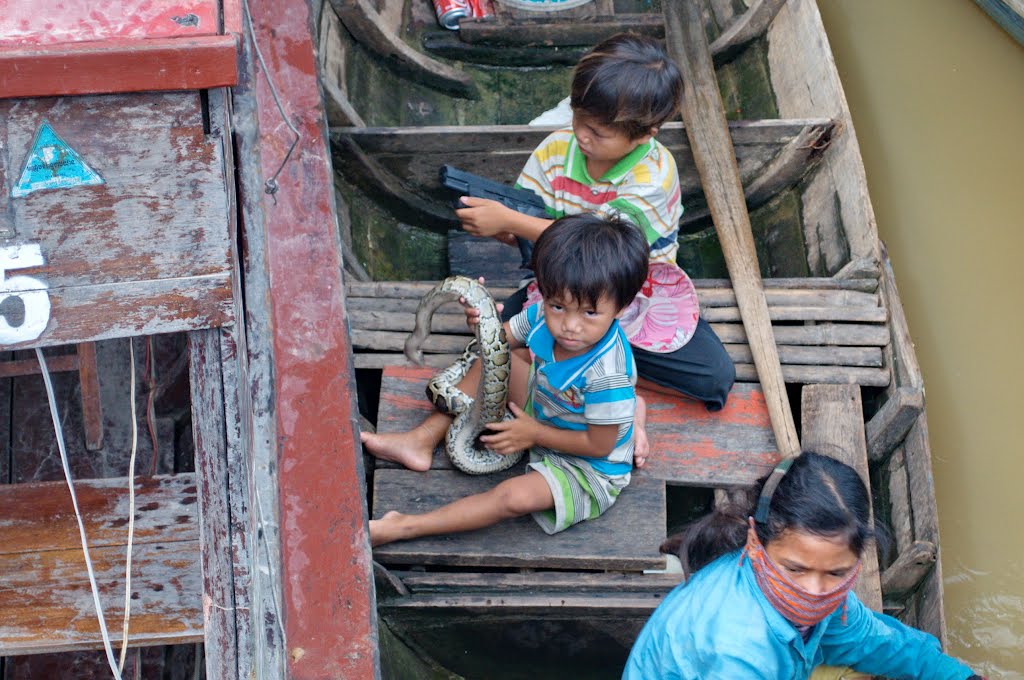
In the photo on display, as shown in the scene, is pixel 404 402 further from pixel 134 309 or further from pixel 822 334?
pixel 134 309

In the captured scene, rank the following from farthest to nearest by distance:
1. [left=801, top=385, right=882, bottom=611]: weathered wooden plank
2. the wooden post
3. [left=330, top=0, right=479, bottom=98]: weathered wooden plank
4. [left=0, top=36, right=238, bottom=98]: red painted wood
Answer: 1. [left=330, top=0, right=479, bottom=98]: weathered wooden plank
2. the wooden post
3. [left=801, top=385, right=882, bottom=611]: weathered wooden plank
4. [left=0, top=36, right=238, bottom=98]: red painted wood

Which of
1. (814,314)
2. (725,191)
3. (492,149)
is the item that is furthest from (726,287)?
(492,149)

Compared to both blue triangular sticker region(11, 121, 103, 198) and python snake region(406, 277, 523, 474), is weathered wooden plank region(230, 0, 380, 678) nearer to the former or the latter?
blue triangular sticker region(11, 121, 103, 198)

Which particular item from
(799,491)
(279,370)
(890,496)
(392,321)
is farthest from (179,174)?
(890,496)

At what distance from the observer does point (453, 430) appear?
9.45ft

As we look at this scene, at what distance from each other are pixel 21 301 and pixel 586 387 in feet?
4.66

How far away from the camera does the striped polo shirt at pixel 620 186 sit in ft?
9.29

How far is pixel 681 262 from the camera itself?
387cm

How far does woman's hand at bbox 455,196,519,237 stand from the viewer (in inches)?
111

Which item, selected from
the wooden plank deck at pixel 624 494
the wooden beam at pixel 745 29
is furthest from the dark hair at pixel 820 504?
the wooden beam at pixel 745 29

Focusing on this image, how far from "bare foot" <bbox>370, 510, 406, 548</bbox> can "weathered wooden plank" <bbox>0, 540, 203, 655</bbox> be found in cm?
76

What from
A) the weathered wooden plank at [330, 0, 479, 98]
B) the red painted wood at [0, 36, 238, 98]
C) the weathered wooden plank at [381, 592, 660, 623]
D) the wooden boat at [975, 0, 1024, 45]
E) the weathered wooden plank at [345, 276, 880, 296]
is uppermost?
the wooden boat at [975, 0, 1024, 45]

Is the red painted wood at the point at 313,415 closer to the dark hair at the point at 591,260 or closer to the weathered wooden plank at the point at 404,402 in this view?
the dark hair at the point at 591,260

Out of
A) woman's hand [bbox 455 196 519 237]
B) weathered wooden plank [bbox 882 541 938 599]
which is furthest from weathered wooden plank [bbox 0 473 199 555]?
weathered wooden plank [bbox 882 541 938 599]
